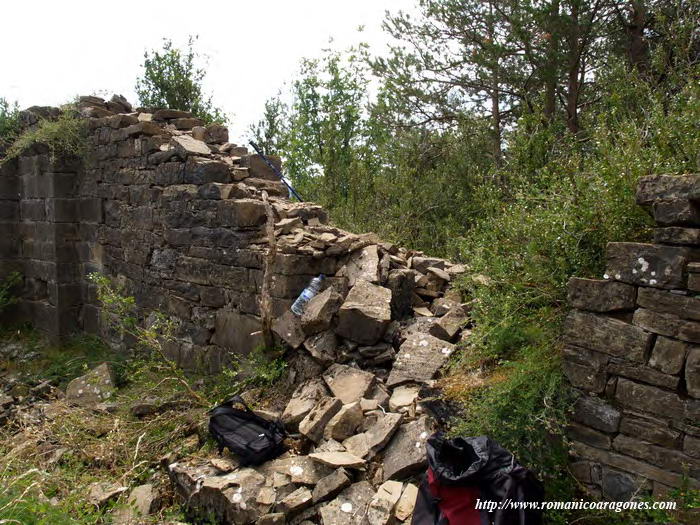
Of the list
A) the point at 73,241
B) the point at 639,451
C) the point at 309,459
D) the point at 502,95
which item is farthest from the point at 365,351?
the point at 502,95

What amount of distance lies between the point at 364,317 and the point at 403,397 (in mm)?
867

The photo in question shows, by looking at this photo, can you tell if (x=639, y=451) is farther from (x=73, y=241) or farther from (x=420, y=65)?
(x=420, y=65)

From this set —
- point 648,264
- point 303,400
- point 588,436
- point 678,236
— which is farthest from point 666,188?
point 303,400

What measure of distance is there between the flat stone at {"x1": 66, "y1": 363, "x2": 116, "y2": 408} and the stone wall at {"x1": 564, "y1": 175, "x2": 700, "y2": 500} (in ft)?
16.6

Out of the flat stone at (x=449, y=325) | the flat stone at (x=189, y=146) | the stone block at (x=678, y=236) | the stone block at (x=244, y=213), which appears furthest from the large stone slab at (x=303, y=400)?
the flat stone at (x=189, y=146)

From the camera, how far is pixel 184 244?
659cm

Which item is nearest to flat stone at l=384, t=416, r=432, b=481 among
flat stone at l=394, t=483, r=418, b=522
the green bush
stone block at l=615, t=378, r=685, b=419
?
flat stone at l=394, t=483, r=418, b=522

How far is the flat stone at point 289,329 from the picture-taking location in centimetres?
529

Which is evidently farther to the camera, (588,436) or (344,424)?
(344,424)

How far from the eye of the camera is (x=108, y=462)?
16.1 ft

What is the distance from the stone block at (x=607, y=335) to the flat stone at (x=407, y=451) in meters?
1.19

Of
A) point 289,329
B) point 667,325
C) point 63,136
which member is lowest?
point 289,329

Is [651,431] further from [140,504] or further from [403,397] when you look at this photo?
[140,504]

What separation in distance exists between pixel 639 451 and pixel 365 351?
2.39m
